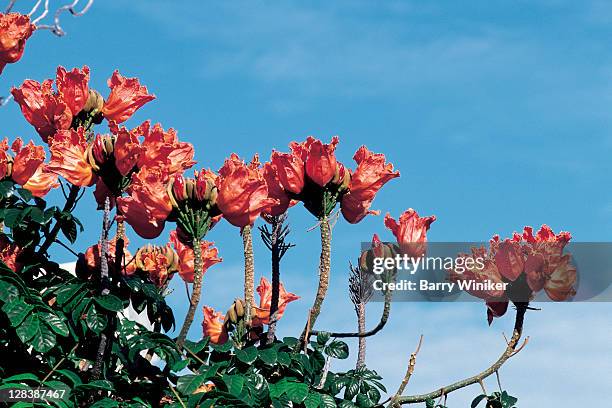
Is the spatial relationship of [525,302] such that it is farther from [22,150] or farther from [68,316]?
[22,150]

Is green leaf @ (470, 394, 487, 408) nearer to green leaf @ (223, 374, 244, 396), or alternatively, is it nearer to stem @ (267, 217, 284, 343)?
stem @ (267, 217, 284, 343)

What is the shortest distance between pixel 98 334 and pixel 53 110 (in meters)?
1.20

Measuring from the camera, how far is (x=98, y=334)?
3865mm

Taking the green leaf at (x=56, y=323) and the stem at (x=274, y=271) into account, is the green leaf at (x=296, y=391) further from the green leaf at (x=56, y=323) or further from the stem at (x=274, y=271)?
the green leaf at (x=56, y=323)

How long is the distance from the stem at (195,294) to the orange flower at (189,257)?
758mm

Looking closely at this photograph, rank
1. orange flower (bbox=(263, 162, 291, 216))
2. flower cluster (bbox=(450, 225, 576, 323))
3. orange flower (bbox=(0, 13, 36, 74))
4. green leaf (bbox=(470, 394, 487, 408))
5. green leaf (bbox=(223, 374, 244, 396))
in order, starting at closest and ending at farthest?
green leaf (bbox=(223, 374, 244, 396)) < orange flower (bbox=(263, 162, 291, 216)) < green leaf (bbox=(470, 394, 487, 408)) < flower cluster (bbox=(450, 225, 576, 323)) < orange flower (bbox=(0, 13, 36, 74))

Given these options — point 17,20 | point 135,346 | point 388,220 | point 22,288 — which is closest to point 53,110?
point 17,20

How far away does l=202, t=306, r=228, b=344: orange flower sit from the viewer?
4.50m

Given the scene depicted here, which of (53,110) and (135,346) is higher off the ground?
(53,110)

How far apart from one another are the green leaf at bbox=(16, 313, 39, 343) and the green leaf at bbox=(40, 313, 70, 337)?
0.15ft

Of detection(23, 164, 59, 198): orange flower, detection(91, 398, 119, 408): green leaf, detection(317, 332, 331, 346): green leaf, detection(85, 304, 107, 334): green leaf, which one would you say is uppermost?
detection(23, 164, 59, 198): orange flower

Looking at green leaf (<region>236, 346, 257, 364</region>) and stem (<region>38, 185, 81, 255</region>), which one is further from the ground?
stem (<region>38, 185, 81, 255</region>)

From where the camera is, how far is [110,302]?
152 inches

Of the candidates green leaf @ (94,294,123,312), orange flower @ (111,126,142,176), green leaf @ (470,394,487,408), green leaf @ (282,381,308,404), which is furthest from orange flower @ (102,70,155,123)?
green leaf @ (470,394,487,408)
